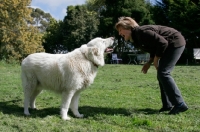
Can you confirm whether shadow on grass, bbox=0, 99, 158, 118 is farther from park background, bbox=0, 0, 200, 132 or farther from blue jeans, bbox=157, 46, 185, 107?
blue jeans, bbox=157, 46, 185, 107

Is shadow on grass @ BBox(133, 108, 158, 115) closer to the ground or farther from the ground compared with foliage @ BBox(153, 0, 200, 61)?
closer to the ground

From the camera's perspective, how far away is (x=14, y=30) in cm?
2286

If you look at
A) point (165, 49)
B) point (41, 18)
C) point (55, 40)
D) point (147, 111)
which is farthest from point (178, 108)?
point (41, 18)

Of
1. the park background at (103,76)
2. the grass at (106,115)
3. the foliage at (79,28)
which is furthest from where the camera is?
the foliage at (79,28)

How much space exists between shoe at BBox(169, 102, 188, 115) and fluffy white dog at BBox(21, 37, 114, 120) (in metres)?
1.65

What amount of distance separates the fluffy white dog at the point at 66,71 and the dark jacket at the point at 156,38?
78 centimetres

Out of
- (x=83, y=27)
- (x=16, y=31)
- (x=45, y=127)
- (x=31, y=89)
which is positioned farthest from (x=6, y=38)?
(x=45, y=127)

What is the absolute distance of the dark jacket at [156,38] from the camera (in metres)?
4.59

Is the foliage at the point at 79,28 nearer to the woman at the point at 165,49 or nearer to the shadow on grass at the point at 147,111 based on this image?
the shadow on grass at the point at 147,111

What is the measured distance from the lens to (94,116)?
4.95 meters

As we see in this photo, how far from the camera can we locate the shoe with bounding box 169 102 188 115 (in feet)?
16.1

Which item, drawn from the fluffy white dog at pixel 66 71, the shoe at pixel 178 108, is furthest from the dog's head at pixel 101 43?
the shoe at pixel 178 108

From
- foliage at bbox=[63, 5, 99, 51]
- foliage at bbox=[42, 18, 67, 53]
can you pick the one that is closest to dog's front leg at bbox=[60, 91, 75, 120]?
foliage at bbox=[63, 5, 99, 51]

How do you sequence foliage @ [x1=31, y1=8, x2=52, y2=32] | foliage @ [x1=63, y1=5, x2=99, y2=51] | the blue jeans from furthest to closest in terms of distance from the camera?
1. foliage @ [x1=31, y1=8, x2=52, y2=32]
2. foliage @ [x1=63, y1=5, x2=99, y2=51]
3. the blue jeans
